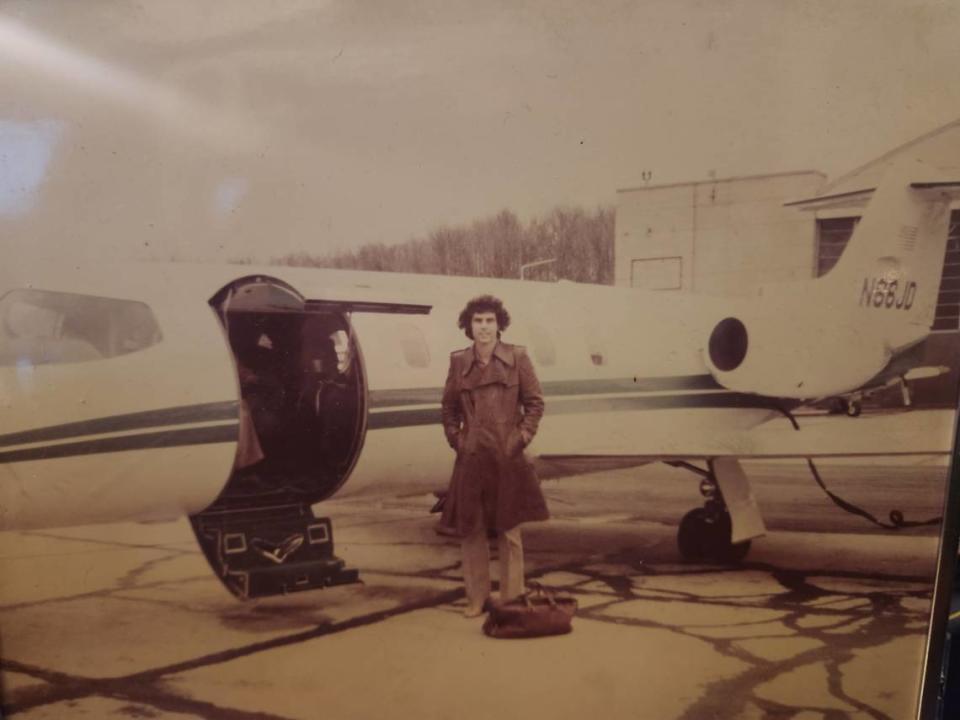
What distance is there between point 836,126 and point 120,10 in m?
1.94

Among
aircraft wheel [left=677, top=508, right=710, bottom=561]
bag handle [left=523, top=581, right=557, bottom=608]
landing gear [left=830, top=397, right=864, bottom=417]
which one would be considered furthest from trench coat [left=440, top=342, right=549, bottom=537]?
landing gear [left=830, top=397, right=864, bottom=417]

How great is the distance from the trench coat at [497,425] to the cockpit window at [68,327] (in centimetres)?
82

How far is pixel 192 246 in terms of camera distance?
8.50 feet

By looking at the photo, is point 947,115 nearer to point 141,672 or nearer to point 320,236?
point 320,236

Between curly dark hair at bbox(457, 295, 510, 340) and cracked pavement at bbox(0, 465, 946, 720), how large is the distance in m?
0.47

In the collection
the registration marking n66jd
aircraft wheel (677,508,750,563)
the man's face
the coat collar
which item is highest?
the registration marking n66jd

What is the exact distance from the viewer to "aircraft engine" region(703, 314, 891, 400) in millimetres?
2582

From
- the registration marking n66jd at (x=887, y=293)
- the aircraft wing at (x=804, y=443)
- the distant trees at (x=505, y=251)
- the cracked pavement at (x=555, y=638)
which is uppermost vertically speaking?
the distant trees at (x=505, y=251)

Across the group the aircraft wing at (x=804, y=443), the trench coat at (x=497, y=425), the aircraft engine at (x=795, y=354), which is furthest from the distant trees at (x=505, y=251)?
the aircraft wing at (x=804, y=443)

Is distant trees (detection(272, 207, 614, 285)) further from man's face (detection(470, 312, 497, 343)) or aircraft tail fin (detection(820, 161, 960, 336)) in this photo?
aircraft tail fin (detection(820, 161, 960, 336))

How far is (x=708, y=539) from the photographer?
2637mm

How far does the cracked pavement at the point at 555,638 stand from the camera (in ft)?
8.65

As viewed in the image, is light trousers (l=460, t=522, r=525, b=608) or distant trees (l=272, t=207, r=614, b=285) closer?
distant trees (l=272, t=207, r=614, b=285)

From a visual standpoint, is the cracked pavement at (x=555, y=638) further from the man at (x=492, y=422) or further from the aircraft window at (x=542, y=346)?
the aircraft window at (x=542, y=346)
